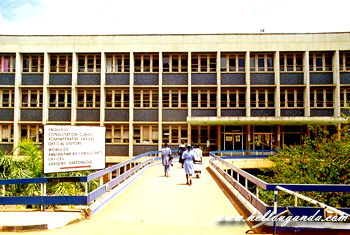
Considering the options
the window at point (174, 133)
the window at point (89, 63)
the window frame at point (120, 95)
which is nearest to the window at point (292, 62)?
the window at point (174, 133)

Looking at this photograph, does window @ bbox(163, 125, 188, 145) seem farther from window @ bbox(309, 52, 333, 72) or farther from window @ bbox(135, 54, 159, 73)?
window @ bbox(309, 52, 333, 72)

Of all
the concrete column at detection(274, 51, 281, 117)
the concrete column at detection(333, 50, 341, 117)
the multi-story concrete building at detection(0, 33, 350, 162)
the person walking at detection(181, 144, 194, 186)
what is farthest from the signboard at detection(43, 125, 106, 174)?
the concrete column at detection(333, 50, 341, 117)

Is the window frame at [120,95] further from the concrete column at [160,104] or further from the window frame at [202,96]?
the window frame at [202,96]

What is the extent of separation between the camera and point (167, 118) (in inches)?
1404

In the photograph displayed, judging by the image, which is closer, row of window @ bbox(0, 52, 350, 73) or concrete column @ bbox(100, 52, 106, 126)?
concrete column @ bbox(100, 52, 106, 126)

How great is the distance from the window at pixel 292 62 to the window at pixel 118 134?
1634cm

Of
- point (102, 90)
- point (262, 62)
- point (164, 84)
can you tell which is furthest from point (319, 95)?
point (102, 90)

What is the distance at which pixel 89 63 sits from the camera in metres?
36.2

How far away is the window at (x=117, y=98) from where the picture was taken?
35844mm

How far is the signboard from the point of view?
34.3 feet

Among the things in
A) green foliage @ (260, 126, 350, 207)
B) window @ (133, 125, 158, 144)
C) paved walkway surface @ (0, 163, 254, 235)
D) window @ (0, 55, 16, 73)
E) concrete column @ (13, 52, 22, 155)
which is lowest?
paved walkway surface @ (0, 163, 254, 235)

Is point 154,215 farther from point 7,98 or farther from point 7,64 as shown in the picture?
point 7,64

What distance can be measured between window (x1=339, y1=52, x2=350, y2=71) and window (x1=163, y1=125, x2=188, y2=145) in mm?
16177

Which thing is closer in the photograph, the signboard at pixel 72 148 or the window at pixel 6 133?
the signboard at pixel 72 148
